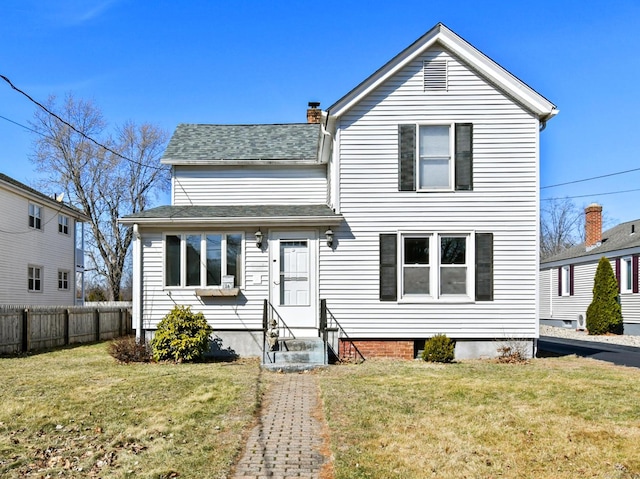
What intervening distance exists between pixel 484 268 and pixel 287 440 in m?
8.09

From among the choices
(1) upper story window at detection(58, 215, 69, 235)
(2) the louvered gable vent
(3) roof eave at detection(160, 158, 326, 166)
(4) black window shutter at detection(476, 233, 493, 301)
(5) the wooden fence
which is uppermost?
(2) the louvered gable vent

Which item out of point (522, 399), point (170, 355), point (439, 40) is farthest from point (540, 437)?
point (439, 40)

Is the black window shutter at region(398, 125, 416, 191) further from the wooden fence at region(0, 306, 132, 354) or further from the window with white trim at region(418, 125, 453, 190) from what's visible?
the wooden fence at region(0, 306, 132, 354)

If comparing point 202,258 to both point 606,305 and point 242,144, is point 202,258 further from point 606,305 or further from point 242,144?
point 606,305

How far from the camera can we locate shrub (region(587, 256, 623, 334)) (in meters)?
24.0

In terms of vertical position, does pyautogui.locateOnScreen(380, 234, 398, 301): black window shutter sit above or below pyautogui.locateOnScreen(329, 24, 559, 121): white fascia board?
below

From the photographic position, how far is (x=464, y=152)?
13617 mm

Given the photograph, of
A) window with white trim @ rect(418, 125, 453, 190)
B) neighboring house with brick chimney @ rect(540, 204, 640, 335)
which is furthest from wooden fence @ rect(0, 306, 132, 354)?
neighboring house with brick chimney @ rect(540, 204, 640, 335)

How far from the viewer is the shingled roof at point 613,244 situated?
24.8 meters

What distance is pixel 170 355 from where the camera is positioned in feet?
43.3

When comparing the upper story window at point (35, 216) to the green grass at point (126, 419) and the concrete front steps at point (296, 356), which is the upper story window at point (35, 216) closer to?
the green grass at point (126, 419)

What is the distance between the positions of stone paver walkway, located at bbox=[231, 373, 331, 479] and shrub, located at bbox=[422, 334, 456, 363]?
13.3 ft

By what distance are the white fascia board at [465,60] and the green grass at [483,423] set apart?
611cm

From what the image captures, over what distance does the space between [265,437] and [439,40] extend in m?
10.3
